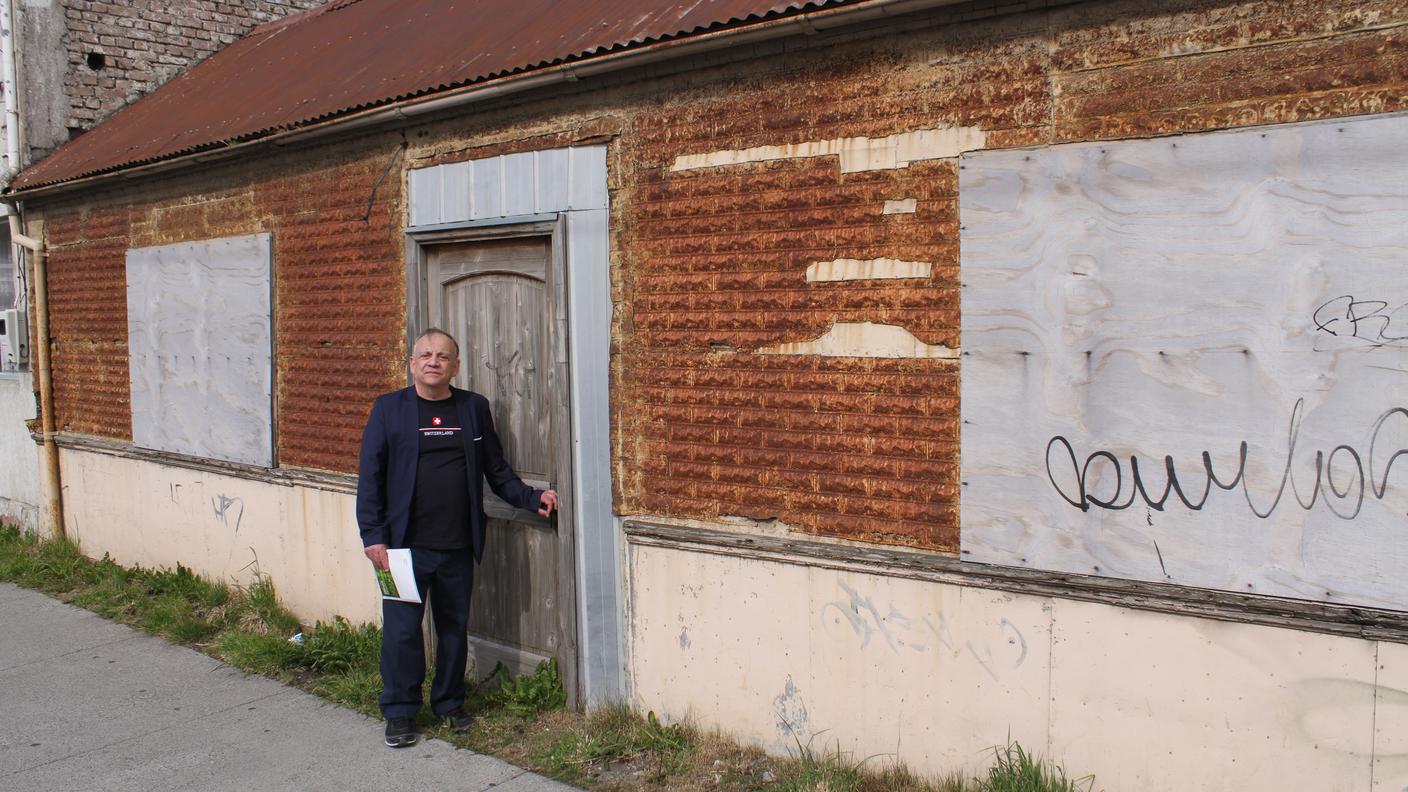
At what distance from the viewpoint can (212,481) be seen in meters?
7.59

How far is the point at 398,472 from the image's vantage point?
5070mm

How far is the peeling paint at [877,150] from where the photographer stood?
390 cm

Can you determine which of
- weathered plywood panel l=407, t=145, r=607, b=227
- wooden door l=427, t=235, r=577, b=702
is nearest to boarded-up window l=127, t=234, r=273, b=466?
weathered plywood panel l=407, t=145, r=607, b=227

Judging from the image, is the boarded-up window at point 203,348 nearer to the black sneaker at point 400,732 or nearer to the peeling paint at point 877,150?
the black sneaker at point 400,732

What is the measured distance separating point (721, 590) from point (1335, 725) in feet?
7.47

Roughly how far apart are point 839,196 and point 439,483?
2.29m

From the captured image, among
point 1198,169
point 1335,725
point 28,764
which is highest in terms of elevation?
point 1198,169

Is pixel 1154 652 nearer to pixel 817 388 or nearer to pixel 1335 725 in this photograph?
pixel 1335 725

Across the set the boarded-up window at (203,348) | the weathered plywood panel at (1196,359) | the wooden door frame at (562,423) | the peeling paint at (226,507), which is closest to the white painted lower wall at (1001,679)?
the weathered plywood panel at (1196,359)

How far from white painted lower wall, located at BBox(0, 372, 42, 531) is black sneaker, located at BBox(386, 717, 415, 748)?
20.6 feet

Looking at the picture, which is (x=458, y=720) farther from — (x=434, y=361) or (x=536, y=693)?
(x=434, y=361)

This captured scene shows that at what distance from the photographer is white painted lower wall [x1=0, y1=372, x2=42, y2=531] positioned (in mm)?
9602

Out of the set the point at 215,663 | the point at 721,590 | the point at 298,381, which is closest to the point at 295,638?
the point at 215,663

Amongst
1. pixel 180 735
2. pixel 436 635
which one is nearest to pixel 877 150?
pixel 436 635
